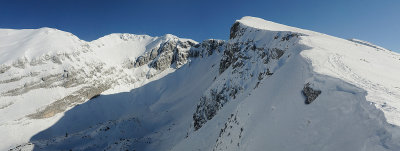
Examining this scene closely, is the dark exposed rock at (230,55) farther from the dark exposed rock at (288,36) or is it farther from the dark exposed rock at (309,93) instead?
the dark exposed rock at (309,93)

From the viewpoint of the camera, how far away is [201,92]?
68.4 metres

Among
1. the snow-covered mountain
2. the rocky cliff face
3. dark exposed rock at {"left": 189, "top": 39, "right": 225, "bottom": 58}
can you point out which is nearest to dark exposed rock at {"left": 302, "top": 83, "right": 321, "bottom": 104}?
the snow-covered mountain

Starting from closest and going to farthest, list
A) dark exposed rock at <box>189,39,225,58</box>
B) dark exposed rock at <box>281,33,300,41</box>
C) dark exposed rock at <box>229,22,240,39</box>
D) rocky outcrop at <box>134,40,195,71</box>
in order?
dark exposed rock at <box>281,33,300,41</box> < dark exposed rock at <box>229,22,240,39</box> < dark exposed rock at <box>189,39,225,58</box> < rocky outcrop at <box>134,40,195,71</box>

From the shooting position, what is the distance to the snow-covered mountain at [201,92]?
392 inches

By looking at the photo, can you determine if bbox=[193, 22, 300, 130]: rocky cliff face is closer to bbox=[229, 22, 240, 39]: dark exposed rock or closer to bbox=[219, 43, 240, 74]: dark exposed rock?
bbox=[219, 43, 240, 74]: dark exposed rock

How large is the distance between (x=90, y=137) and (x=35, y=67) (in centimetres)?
6994

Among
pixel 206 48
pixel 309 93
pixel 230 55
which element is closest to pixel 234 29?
pixel 230 55

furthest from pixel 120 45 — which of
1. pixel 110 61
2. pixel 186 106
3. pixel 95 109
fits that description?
pixel 186 106

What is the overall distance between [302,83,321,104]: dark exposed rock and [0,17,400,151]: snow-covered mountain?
72 millimetres

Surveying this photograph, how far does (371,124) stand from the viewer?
7820 mm

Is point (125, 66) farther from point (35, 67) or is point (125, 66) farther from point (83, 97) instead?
point (35, 67)

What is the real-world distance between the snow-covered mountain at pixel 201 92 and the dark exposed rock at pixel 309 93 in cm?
7

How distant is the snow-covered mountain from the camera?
9.97 meters

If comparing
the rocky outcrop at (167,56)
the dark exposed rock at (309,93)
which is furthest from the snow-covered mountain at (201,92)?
the rocky outcrop at (167,56)
